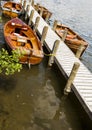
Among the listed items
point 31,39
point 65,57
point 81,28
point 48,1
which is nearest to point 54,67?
point 65,57

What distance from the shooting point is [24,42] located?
617 inches

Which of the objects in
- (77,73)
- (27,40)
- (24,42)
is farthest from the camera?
(27,40)

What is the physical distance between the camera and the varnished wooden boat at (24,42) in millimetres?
14031

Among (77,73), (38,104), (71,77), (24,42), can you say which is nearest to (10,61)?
(38,104)

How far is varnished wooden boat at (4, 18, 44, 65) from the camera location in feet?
46.0

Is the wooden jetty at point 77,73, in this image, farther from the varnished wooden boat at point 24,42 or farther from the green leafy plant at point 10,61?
the green leafy plant at point 10,61

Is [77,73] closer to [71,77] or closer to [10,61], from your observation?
[71,77]

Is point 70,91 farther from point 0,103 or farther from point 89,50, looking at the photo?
point 89,50

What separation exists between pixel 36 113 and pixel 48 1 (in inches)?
1533

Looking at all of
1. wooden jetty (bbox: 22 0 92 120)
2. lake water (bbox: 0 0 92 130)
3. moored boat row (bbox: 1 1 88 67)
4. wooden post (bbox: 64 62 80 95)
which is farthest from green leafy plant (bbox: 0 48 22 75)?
moored boat row (bbox: 1 1 88 67)

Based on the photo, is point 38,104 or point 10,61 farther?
point 38,104

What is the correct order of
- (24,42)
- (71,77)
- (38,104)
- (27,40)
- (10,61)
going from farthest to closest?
1. (27,40)
2. (24,42)
3. (71,77)
4. (38,104)
5. (10,61)

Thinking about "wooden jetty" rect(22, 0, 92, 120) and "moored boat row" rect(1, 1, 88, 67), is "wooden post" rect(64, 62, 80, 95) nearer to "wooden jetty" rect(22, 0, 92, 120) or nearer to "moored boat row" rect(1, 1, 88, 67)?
"wooden jetty" rect(22, 0, 92, 120)

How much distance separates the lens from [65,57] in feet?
→ 50.1
